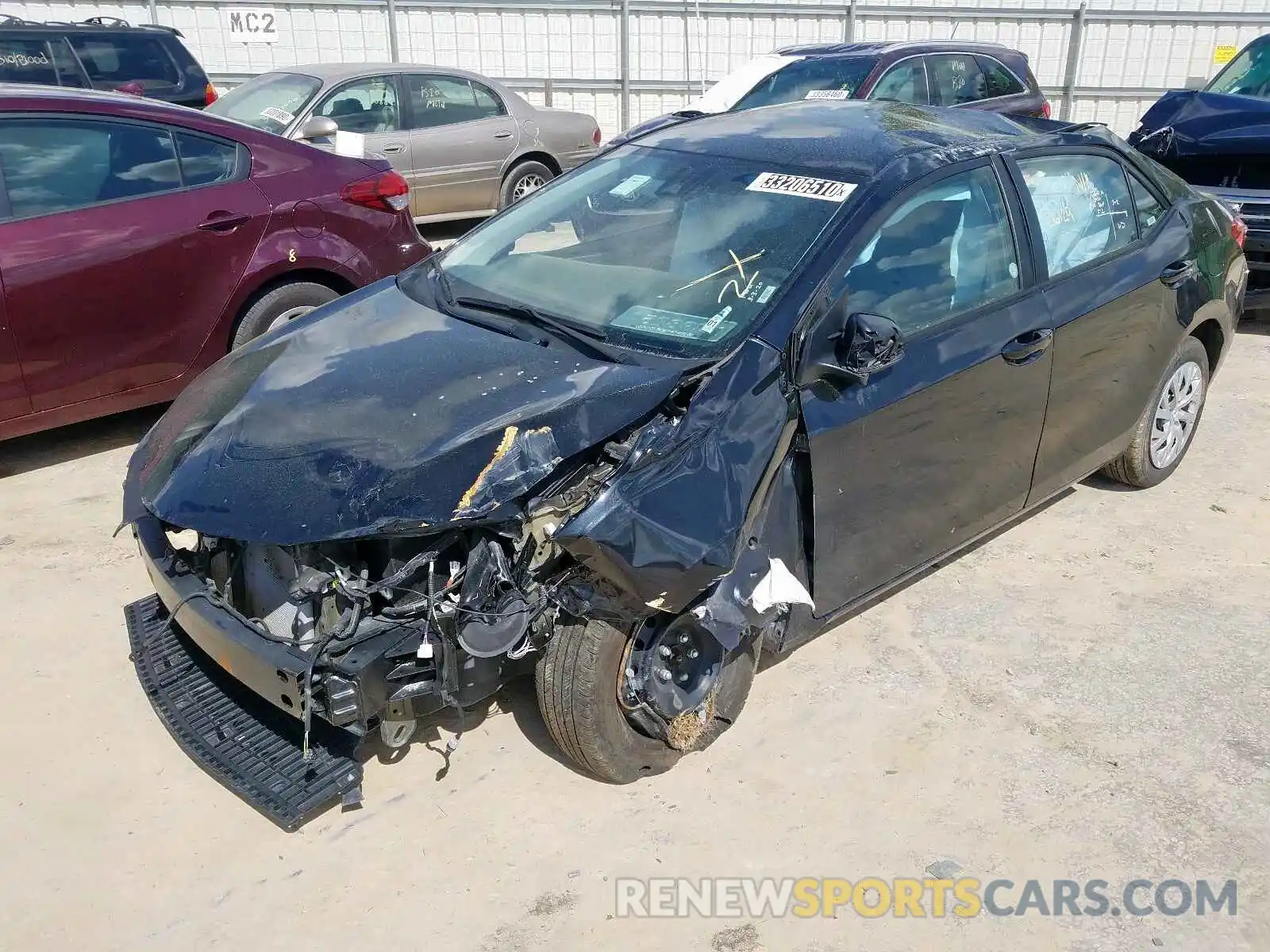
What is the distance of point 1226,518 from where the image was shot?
187 inches

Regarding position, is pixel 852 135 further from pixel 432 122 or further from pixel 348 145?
pixel 432 122

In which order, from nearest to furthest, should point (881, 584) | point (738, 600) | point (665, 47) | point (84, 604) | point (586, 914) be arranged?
1. point (586, 914)
2. point (738, 600)
3. point (881, 584)
4. point (84, 604)
5. point (665, 47)

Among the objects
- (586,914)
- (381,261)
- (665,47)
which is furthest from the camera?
(665,47)

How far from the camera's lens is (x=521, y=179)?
10.1 metres

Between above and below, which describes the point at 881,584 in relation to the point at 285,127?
below

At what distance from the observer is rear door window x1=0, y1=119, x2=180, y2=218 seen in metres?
4.67

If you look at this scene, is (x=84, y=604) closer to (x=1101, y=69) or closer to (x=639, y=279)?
(x=639, y=279)

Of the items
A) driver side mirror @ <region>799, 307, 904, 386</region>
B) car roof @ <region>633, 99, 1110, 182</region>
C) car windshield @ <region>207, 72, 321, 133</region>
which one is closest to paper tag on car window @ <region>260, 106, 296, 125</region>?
car windshield @ <region>207, 72, 321, 133</region>

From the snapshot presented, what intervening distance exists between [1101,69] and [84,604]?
1533cm

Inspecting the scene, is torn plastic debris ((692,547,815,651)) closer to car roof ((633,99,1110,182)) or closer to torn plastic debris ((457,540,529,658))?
torn plastic debris ((457,540,529,658))

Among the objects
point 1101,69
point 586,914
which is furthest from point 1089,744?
point 1101,69

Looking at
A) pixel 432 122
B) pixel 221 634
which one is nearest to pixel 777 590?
pixel 221 634

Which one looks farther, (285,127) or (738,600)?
(285,127)

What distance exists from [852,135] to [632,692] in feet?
6.64
